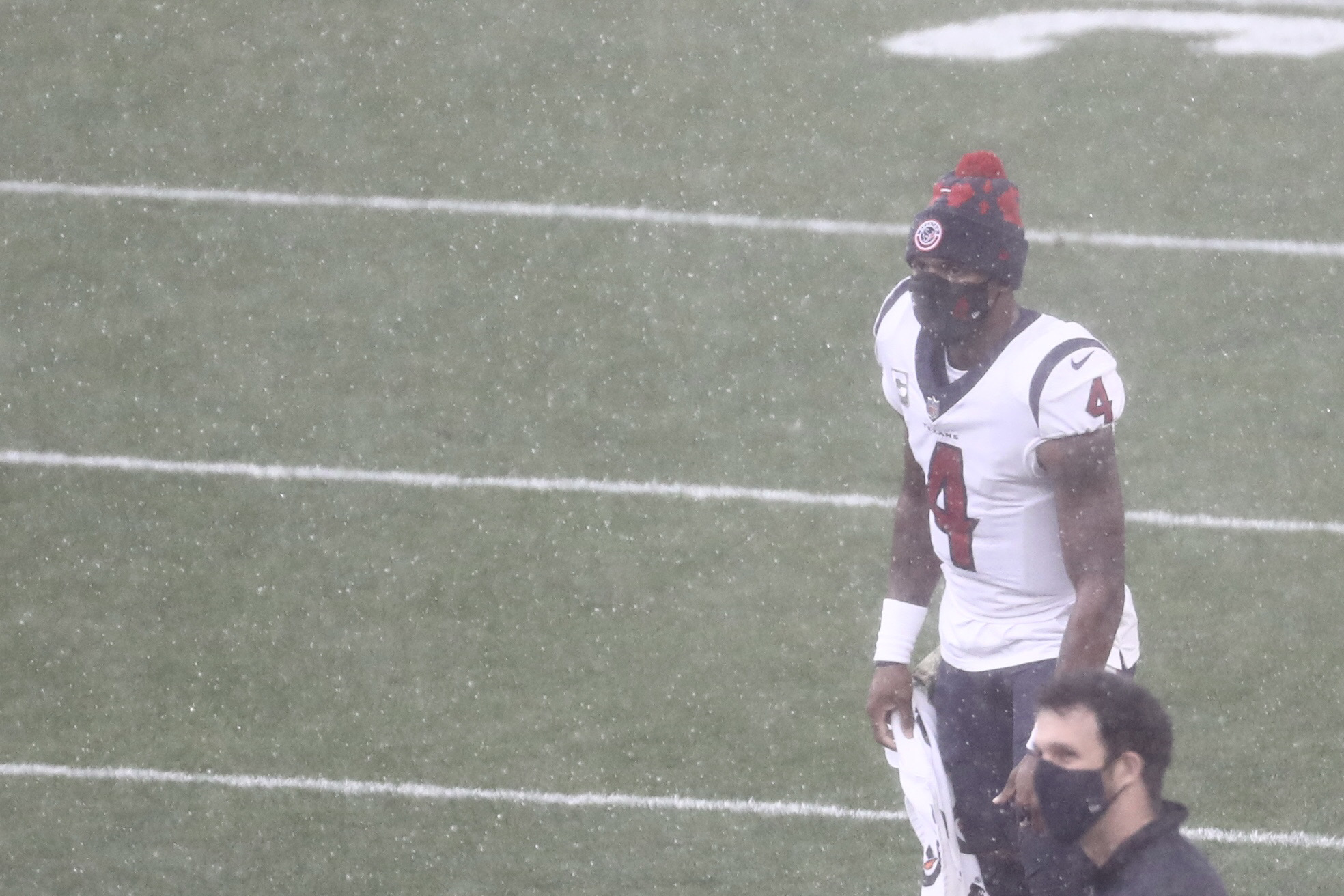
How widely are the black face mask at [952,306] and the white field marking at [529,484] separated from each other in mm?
2720

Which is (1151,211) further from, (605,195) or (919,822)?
(919,822)

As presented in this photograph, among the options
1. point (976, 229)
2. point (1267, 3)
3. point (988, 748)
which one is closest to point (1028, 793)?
point (988, 748)

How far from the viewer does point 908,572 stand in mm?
3656

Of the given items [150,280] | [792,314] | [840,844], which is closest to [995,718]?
[840,844]

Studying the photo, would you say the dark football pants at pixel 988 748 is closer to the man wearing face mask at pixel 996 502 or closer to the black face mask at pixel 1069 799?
the man wearing face mask at pixel 996 502

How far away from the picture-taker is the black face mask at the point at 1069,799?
2.63 m

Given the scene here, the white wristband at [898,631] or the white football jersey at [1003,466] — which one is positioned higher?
the white football jersey at [1003,466]

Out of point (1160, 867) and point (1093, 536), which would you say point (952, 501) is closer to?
point (1093, 536)

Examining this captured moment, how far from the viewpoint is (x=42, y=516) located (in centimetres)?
614

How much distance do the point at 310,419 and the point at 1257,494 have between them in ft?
11.5

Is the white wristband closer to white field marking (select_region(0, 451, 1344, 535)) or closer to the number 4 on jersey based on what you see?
the number 4 on jersey

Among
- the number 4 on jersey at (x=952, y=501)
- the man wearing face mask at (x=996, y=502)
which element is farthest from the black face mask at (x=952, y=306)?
the number 4 on jersey at (x=952, y=501)

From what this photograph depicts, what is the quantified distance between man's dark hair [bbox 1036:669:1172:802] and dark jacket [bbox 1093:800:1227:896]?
61 mm

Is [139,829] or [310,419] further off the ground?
[310,419]
